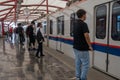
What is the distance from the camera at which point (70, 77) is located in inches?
343

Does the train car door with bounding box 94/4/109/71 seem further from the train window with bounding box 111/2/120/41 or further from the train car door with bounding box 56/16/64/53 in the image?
the train car door with bounding box 56/16/64/53

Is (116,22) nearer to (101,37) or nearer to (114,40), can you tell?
(114,40)

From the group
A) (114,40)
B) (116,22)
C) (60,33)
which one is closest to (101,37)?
(114,40)

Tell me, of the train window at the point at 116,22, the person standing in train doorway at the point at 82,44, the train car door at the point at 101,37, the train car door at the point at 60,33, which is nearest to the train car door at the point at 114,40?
the train window at the point at 116,22

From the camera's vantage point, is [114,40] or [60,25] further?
[60,25]

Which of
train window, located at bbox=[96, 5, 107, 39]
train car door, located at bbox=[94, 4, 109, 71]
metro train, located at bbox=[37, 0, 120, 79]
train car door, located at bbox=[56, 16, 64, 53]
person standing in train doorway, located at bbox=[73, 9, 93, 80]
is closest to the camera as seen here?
person standing in train doorway, located at bbox=[73, 9, 93, 80]

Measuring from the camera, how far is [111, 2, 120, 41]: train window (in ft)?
25.8

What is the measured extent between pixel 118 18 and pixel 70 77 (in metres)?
2.29

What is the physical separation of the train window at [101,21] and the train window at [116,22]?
61 cm

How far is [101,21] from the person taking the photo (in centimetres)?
905

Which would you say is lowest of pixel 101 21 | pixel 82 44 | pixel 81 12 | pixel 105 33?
pixel 82 44

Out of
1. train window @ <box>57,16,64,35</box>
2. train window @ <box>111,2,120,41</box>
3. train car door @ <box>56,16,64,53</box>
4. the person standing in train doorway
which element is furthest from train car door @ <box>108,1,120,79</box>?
train window @ <box>57,16,64,35</box>

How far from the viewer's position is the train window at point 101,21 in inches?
345

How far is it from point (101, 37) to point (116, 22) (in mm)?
1165
